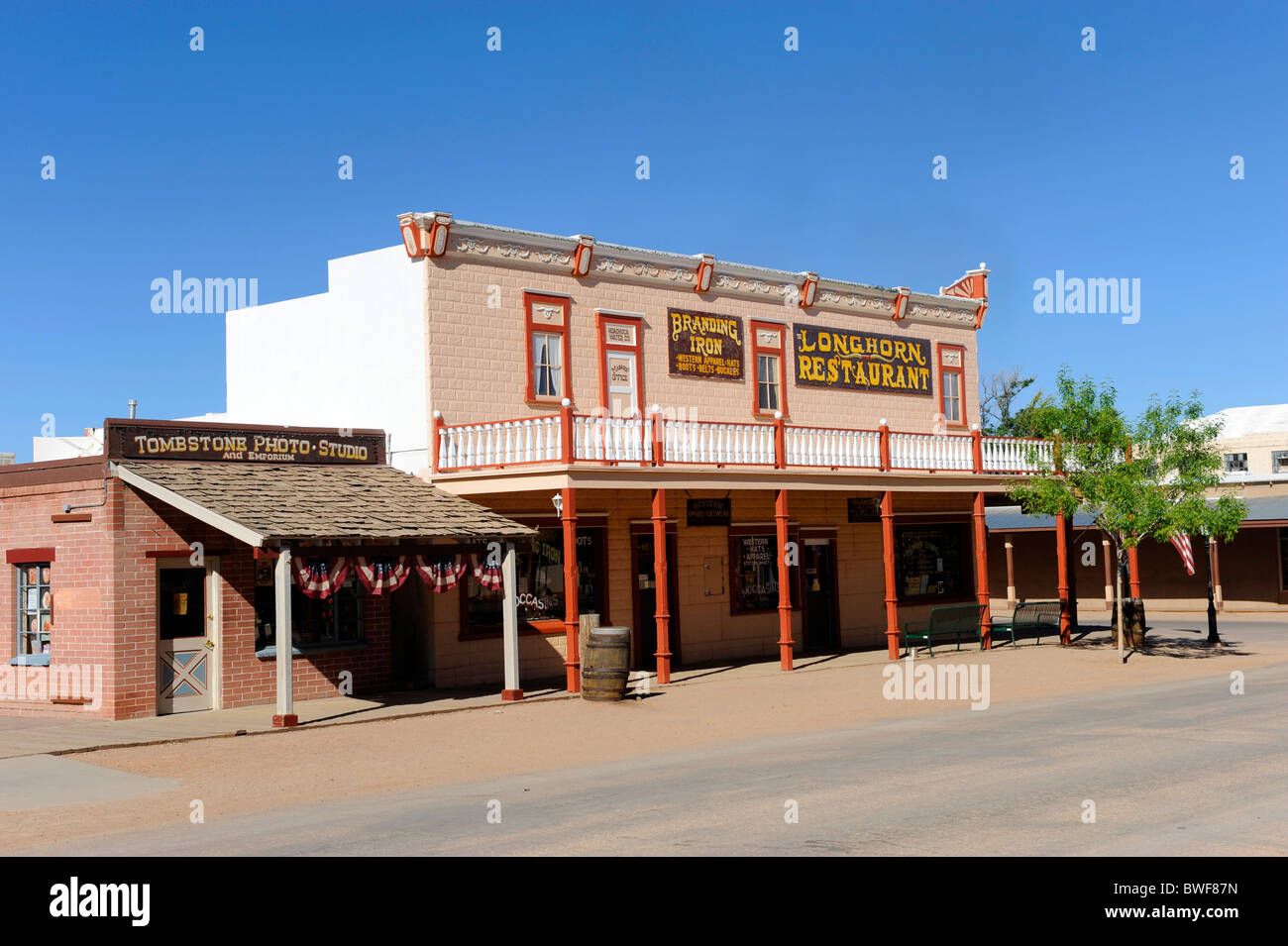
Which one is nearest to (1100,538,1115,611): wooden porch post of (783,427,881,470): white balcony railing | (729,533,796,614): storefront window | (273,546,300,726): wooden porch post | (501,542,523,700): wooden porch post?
(729,533,796,614): storefront window

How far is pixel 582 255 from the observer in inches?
904

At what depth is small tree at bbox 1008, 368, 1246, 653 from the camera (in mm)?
23203

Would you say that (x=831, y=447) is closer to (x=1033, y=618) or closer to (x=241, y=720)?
(x=1033, y=618)

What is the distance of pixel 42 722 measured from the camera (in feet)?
56.7

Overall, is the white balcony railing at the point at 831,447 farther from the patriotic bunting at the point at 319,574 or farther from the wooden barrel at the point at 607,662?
the patriotic bunting at the point at 319,574

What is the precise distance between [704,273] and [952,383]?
28.9 ft

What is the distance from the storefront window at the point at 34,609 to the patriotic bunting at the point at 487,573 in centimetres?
621

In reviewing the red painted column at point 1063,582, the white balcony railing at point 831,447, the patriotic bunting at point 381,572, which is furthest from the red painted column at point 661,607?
the red painted column at point 1063,582

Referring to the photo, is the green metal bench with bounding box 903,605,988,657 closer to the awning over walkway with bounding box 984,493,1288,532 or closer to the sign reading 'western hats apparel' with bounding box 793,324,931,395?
the sign reading 'western hats apparel' with bounding box 793,324,931,395

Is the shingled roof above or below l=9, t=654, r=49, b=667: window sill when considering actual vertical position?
above

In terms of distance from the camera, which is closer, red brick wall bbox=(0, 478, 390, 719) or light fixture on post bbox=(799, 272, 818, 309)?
red brick wall bbox=(0, 478, 390, 719)

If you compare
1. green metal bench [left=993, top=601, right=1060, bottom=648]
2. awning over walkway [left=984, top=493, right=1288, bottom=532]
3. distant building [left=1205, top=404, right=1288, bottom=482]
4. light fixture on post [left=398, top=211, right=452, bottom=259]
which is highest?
light fixture on post [left=398, top=211, right=452, bottom=259]

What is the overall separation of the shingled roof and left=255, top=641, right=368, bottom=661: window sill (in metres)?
2.58
